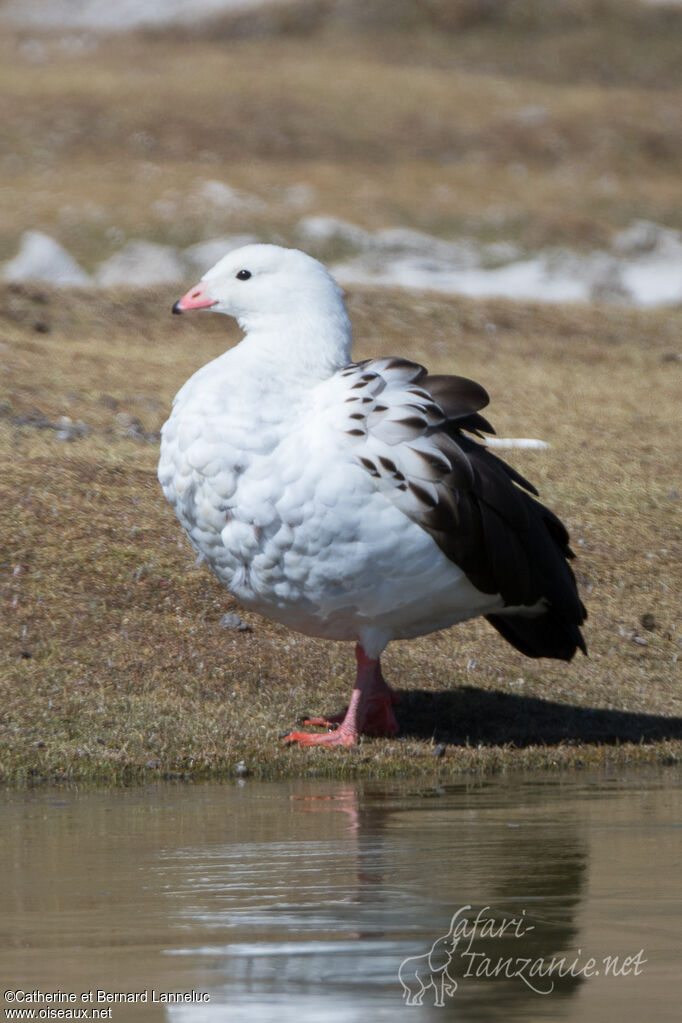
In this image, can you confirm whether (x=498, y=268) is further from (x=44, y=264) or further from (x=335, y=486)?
(x=335, y=486)

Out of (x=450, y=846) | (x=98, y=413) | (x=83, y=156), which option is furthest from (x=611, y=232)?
(x=450, y=846)

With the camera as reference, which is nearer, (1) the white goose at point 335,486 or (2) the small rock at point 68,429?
(1) the white goose at point 335,486

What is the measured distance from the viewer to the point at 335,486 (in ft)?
27.7

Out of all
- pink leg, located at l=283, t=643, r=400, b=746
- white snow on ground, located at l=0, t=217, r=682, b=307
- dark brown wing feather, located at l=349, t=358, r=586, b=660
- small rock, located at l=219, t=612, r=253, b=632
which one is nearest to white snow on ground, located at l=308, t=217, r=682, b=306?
white snow on ground, located at l=0, t=217, r=682, b=307

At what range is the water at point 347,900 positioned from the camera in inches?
185

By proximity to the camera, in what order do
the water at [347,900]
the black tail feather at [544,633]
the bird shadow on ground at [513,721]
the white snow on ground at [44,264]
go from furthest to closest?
1. the white snow on ground at [44,264]
2. the black tail feather at [544,633]
3. the bird shadow on ground at [513,721]
4. the water at [347,900]

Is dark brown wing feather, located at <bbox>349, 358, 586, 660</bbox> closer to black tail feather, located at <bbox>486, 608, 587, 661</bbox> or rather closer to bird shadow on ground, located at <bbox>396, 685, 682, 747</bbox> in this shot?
black tail feather, located at <bbox>486, 608, 587, 661</bbox>

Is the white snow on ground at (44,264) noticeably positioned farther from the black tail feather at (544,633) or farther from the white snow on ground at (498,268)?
the black tail feather at (544,633)

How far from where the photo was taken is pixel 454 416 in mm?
8836

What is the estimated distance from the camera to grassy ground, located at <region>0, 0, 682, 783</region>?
962 centimetres

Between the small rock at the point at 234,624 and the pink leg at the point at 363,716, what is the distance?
1.43 meters

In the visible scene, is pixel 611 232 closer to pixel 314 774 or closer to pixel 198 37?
pixel 198 37

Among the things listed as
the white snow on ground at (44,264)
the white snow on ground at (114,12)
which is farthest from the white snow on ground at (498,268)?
the white snow on ground at (114,12)

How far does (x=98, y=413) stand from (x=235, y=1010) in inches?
501
